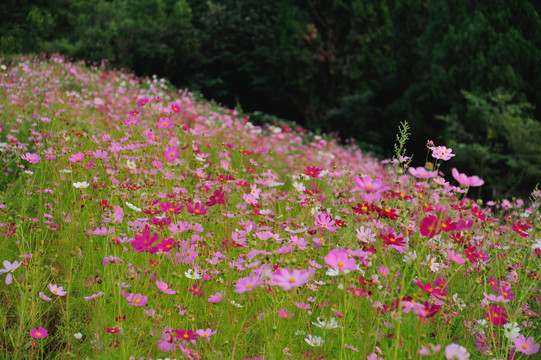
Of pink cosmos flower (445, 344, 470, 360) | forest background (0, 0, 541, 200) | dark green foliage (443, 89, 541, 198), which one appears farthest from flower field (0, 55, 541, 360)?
dark green foliage (443, 89, 541, 198)

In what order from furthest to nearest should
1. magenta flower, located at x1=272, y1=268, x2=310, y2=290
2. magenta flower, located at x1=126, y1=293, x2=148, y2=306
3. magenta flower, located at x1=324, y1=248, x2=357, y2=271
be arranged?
magenta flower, located at x1=126, y1=293, x2=148, y2=306 < magenta flower, located at x1=324, y1=248, x2=357, y2=271 < magenta flower, located at x1=272, y1=268, x2=310, y2=290

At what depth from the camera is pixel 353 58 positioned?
38.5ft

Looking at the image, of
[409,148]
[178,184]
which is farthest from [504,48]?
[178,184]

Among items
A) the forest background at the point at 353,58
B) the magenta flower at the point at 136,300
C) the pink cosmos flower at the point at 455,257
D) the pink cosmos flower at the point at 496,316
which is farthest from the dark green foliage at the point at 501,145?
the magenta flower at the point at 136,300

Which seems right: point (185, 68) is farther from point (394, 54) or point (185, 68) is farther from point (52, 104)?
point (52, 104)

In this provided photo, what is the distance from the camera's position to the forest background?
786cm

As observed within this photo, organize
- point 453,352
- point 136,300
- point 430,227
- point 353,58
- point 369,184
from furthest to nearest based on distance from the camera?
1. point 353,58
2. point 136,300
3. point 369,184
4. point 430,227
5. point 453,352

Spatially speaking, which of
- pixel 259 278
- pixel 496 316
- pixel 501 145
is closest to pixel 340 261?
A: pixel 259 278

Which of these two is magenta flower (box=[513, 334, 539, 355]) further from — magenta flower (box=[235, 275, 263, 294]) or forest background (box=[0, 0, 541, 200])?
forest background (box=[0, 0, 541, 200])

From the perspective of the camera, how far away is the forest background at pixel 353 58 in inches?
309

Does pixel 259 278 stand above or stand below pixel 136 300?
above

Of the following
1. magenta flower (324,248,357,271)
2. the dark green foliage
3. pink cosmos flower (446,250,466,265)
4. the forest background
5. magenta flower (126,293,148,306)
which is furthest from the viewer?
the forest background

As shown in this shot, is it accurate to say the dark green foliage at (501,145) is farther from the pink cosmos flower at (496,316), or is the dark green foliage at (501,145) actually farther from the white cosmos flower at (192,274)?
the white cosmos flower at (192,274)

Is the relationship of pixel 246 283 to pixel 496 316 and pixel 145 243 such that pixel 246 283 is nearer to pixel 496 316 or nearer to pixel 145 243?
pixel 145 243
